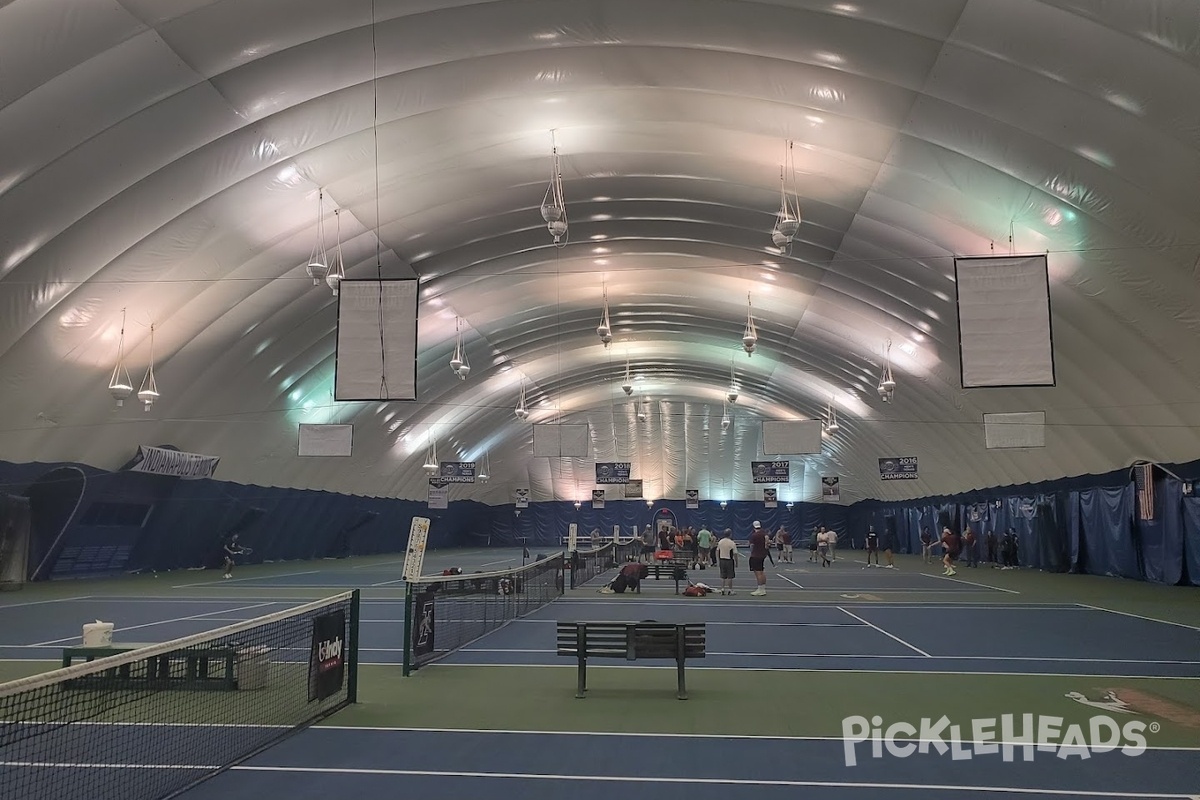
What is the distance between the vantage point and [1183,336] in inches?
768

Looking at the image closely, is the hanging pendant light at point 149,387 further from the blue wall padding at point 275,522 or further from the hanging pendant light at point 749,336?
the hanging pendant light at point 749,336

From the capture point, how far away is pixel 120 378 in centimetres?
2395

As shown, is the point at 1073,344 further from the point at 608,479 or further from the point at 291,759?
the point at 608,479

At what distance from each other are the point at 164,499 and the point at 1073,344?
98.6 feet

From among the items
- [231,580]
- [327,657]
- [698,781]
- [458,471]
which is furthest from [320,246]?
[458,471]

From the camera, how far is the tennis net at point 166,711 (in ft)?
21.2

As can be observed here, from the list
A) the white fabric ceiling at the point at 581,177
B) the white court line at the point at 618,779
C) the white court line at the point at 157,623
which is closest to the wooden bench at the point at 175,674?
the white court line at the point at 618,779

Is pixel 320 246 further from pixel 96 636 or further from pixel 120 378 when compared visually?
pixel 96 636

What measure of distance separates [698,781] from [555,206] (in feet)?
39.8

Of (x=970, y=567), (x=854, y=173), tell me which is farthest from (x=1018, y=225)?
(x=970, y=567)

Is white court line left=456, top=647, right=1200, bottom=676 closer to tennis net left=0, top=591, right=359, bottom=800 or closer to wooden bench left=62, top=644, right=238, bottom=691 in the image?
tennis net left=0, top=591, right=359, bottom=800

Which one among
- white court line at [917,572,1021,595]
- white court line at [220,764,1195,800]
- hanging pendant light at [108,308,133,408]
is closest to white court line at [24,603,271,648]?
hanging pendant light at [108,308,133,408]

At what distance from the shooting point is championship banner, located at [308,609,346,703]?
8.57 m

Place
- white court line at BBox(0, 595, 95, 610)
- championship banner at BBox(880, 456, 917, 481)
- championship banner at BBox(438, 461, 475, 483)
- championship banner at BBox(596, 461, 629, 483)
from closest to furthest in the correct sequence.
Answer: white court line at BBox(0, 595, 95, 610) < championship banner at BBox(880, 456, 917, 481) < championship banner at BBox(438, 461, 475, 483) < championship banner at BBox(596, 461, 629, 483)
